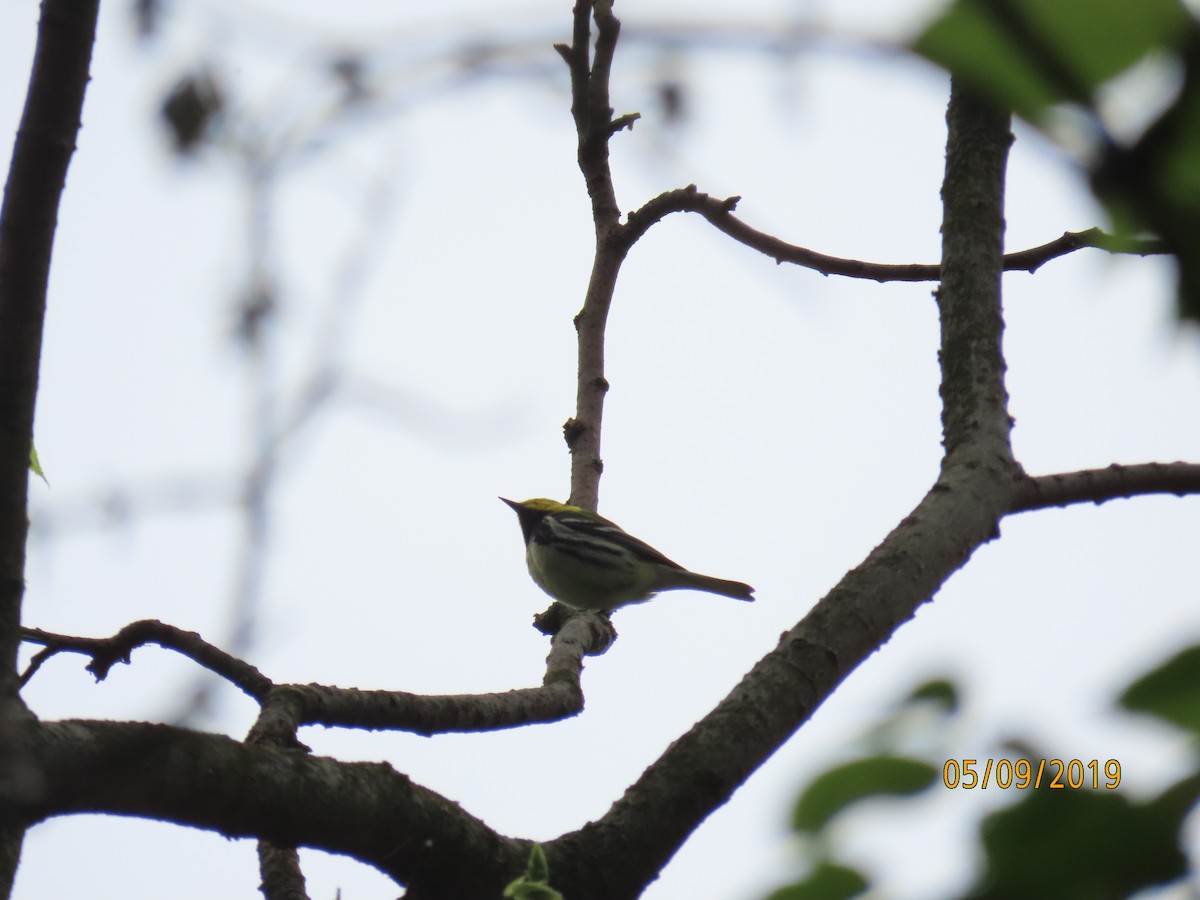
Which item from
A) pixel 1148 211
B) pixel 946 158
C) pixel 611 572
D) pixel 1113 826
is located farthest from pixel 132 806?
pixel 611 572

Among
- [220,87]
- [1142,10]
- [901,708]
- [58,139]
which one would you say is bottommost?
[901,708]

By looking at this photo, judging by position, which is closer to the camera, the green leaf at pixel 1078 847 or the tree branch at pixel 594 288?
the green leaf at pixel 1078 847

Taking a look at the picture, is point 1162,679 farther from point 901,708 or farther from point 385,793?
point 385,793

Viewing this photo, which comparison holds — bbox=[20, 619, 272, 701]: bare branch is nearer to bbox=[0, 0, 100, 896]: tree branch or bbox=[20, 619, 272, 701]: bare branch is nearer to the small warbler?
bbox=[0, 0, 100, 896]: tree branch

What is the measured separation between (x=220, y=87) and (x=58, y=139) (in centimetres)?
156

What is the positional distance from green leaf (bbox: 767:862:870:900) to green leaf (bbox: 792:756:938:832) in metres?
0.03

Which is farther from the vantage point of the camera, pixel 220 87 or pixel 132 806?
pixel 220 87

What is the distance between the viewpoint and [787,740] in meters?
2.40

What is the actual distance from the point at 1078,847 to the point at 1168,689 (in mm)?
102

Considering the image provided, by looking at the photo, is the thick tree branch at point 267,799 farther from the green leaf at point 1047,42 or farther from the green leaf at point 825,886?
the green leaf at point 1047,42

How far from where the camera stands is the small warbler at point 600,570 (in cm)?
763

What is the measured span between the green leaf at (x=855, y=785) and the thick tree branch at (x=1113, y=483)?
245cm

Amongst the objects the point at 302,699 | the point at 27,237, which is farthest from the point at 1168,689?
the point at 302,699

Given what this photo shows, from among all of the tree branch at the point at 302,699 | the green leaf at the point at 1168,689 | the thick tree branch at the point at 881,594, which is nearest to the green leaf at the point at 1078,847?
the green leaf at the point at 1168,689
